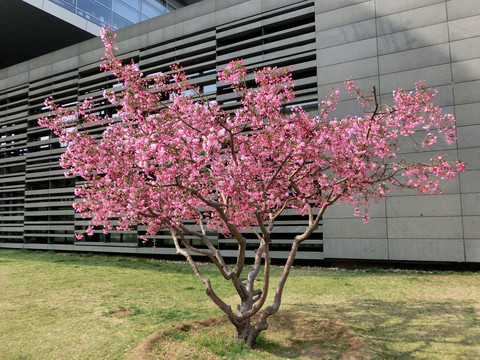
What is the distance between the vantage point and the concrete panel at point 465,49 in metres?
11.0

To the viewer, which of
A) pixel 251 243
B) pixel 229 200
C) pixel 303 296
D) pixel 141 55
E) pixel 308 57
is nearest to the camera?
pixel 229 200

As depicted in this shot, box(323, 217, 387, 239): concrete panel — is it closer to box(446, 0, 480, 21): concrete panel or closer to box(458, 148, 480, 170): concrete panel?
box(458, 148, 480, 170): concrete panel

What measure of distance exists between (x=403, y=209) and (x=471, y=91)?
13.6 ft

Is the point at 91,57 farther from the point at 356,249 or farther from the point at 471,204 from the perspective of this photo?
the point at 471,204

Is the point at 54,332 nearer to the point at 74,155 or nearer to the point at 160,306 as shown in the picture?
the point at 160,306

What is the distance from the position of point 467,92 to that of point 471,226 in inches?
161

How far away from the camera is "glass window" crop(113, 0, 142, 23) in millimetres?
24769

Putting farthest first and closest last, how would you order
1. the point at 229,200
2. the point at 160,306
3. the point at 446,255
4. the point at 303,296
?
the point at 446,255, the point at 303,296, the point at 160,306, the point at 229,200

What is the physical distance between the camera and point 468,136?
1083 cm

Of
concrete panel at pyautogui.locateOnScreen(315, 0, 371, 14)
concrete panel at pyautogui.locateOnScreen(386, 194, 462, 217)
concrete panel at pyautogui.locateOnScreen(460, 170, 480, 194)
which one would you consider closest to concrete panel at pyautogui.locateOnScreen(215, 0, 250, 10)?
concrete panel at pyautogui.locateOnScreen(315, 0, 371, 14)

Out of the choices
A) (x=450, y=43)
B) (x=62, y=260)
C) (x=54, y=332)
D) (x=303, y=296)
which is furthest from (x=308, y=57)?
(x=62, y=260)

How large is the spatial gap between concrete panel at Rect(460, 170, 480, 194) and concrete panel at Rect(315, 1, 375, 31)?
20.2 ft

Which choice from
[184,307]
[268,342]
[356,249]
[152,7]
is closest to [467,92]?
[356,249]

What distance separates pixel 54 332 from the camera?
638 cm
